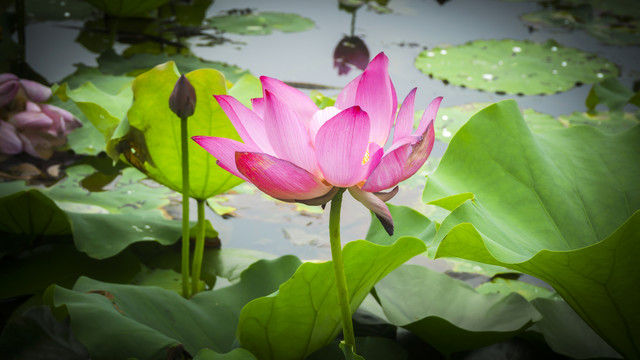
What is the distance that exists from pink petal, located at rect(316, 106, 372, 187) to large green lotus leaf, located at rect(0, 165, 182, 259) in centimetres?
56

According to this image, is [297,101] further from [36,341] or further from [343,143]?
[36,341]

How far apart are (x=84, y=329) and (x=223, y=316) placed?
0.66 ft

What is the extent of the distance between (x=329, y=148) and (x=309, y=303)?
0.84ft

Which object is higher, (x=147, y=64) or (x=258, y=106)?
(x=258, y=106)

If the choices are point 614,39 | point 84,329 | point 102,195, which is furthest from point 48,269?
point 614,39

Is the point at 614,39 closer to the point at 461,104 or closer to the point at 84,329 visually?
the point at 461,104

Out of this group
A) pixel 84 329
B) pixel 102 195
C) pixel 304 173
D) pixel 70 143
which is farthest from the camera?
pixel 70 143

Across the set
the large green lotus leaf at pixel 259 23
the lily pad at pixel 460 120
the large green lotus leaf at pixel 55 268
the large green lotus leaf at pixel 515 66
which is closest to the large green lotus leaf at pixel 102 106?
the large green lotus leaf at pixel 55 268

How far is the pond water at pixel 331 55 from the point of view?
3.92 ft

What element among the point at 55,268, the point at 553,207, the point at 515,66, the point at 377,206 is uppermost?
the point at 377,206

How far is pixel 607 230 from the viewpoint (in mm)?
756

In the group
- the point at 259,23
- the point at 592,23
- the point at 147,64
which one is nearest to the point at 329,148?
the point at 147,64

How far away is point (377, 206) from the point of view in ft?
1.56

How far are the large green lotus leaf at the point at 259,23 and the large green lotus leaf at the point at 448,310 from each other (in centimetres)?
210
